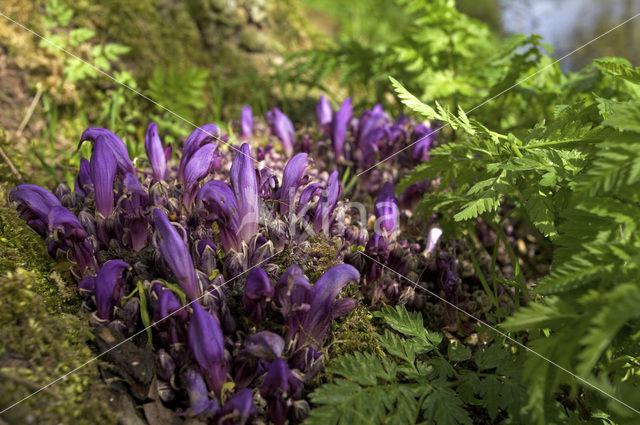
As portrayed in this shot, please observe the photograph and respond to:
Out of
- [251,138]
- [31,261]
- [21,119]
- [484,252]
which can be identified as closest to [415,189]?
[484,252]

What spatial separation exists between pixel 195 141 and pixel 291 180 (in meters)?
0.68

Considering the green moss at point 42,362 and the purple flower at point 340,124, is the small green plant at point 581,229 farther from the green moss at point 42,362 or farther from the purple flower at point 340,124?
the green moss at point 42,362

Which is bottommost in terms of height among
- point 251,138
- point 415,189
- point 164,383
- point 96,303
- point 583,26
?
point 164,383

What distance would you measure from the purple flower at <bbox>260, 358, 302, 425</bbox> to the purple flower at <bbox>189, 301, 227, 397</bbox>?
0.79ft

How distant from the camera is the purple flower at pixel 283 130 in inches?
171

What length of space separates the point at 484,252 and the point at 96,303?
276 centimetres

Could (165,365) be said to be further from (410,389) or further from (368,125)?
(368,125)

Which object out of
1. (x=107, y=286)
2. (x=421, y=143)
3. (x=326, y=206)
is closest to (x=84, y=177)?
(x=107, y=286)

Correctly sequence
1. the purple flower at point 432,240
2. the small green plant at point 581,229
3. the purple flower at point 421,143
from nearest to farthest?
the small green plant at point 581,229, the purple flower at point 432,240, the purple flower at point 421,143

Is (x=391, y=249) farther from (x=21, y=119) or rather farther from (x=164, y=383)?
(x=21, y=119)

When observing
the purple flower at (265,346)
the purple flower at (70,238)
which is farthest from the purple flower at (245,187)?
the purple flower at (70,238)

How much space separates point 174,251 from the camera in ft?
8.05

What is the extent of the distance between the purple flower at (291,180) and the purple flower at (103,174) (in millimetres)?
990

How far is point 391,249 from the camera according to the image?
10.1ft
